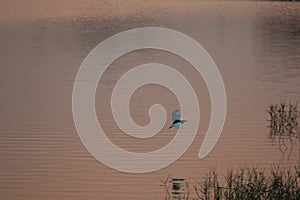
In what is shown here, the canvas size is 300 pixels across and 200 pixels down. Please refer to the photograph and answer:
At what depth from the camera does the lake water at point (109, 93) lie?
12.3 meters

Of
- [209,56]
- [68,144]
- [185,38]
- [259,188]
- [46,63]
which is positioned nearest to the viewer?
[259,188]

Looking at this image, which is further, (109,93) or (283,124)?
(109,93)

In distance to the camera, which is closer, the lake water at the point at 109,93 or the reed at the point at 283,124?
the lake water at the point at 109,93

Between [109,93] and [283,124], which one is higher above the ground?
[109,93]

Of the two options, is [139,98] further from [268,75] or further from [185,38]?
[185,38]

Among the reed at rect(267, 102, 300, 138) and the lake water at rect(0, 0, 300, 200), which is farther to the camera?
the reed at rect(267, 102, 300, 138)

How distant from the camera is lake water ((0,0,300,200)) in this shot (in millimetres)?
12305

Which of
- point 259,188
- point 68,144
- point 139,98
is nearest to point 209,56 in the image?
point 139,98

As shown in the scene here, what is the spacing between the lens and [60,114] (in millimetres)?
17062

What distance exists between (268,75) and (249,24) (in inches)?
628

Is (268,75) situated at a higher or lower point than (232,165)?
higher

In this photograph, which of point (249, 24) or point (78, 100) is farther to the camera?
point (249, 24)

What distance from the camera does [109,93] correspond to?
64.5 ft

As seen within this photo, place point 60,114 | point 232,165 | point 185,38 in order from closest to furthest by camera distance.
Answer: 1. point 232,165
2. point 60,114
3. point 185,38
